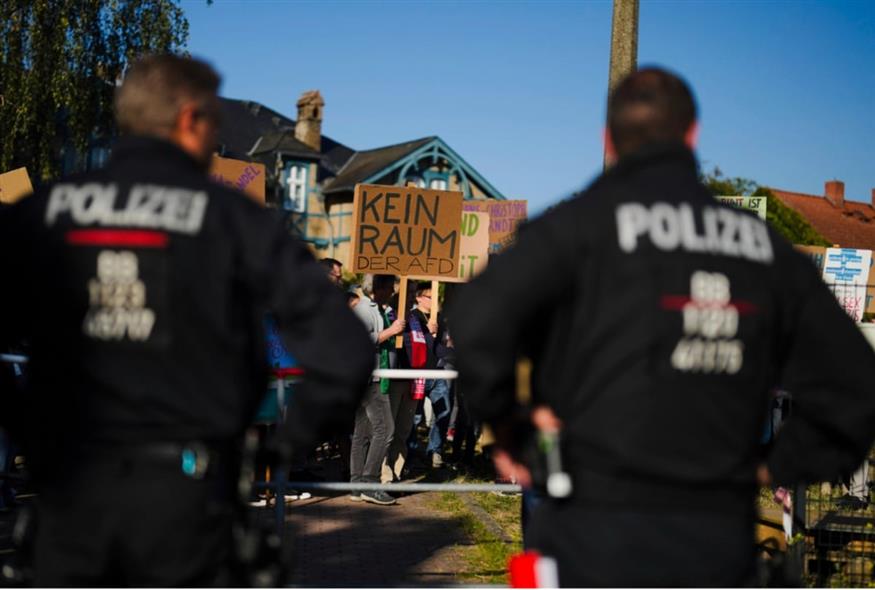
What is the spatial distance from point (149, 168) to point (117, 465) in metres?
0.77

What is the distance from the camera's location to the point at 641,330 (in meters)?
2.68

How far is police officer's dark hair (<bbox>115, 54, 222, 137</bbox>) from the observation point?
291 cm

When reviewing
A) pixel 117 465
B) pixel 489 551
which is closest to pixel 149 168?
pixel 117 465

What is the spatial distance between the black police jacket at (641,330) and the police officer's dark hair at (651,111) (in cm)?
5

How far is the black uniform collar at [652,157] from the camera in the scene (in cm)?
283

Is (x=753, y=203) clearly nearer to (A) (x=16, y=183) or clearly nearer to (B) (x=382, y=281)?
(B) (x=382, y=281)

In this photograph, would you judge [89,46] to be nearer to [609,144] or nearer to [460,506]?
[460,506]

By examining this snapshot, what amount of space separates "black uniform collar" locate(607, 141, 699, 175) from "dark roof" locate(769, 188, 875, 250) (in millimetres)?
69627

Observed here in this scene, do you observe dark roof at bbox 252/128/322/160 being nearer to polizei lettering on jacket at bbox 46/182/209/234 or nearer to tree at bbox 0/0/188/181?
tree at bbox 0/0/188/181

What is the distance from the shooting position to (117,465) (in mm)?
2668

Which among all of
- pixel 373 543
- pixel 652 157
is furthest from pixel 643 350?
pixel 373 543

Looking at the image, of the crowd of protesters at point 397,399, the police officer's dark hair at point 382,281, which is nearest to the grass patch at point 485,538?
the crowd of protesters at point 397,399

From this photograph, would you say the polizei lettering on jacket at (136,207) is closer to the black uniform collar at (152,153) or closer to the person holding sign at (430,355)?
the black uniform collar at (152,153)

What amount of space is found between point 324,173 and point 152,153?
164 feet
